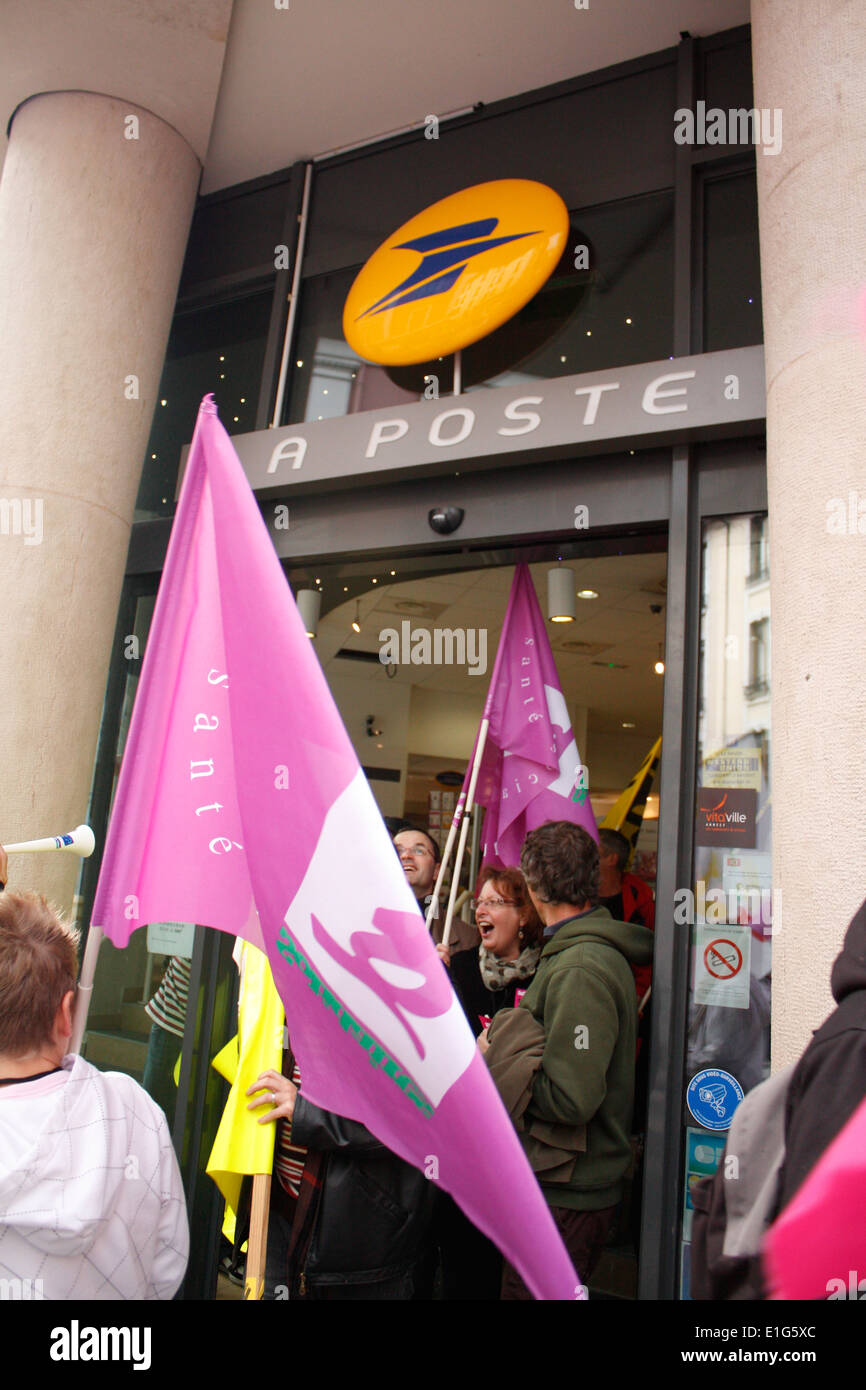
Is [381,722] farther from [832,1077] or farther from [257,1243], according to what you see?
[832,1077]

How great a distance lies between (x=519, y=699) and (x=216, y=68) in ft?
9.87

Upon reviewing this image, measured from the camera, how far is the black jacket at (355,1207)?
7.77 feet

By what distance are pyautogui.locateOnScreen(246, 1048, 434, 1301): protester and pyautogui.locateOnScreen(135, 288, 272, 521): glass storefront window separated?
10.6 ft

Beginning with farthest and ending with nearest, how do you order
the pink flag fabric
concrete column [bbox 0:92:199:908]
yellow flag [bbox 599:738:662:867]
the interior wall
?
the interior wall, yellow flag [bbox 599:738:662:867], concrete column [bbox 0:92:199:908], the pink flag fabric

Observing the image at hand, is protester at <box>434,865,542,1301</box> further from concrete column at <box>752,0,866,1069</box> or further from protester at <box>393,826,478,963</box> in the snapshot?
concrete column at <box>752,0,866,1069</box>

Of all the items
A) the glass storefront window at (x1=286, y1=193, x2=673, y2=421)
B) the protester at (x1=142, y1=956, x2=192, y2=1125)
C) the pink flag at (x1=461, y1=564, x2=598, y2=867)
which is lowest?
the protester at (x1=142, y1=956, x2=192, y2=1125)

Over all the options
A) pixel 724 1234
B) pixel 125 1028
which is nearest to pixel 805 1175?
pixel 724 1234

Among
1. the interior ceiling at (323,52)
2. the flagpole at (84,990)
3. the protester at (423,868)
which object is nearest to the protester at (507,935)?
the protester at (423,868)

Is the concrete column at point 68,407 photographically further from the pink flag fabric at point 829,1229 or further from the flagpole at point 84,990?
the pink flag fabric at point 829,1229

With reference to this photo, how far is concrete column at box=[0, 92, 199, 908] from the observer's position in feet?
13.1

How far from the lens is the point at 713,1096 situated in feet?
9.66

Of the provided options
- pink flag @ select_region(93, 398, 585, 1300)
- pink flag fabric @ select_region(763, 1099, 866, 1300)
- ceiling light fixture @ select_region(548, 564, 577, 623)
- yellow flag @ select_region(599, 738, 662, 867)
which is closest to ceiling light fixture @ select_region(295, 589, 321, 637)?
ceiling light fixture @ select_region(548, 564, 577, 623)


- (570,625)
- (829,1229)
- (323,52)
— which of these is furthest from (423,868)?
(570,625)

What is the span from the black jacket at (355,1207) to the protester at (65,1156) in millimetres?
496
